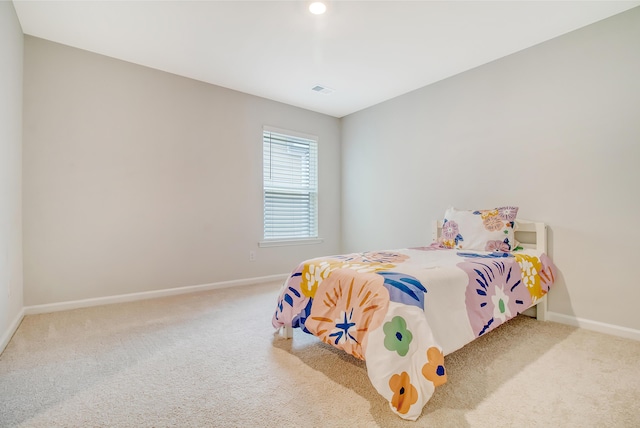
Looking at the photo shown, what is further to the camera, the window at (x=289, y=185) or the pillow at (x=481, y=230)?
the window at (x=289, y=185)

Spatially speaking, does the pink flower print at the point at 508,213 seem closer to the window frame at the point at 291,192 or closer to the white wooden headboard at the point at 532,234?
the white wooden headboard at the point at 532,234

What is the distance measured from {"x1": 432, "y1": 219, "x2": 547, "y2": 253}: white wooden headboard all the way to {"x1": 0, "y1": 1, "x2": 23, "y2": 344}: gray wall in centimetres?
397

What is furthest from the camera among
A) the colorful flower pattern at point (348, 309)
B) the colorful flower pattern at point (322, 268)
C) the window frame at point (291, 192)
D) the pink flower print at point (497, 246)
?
the window frame at point (291, 192)

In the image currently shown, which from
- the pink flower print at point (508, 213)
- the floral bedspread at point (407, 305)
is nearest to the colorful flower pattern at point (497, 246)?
the floral bedspread at point (407, 305)

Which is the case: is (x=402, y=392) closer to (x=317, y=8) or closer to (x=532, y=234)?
(x=532, y=234)

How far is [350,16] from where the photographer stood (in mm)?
2377

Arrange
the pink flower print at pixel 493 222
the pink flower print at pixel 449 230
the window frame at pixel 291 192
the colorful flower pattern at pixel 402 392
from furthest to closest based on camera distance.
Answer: the window frame at pixel 291 192 < the pink flower print at pixel 449 230 < the pink flower print at pixel 493 222 < the colorful flower pattern at pixel 402 392

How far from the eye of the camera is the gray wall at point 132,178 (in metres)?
2.76

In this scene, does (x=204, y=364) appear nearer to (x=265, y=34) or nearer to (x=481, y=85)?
(x=265, y=34)

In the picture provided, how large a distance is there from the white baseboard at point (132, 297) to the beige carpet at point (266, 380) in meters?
0.24

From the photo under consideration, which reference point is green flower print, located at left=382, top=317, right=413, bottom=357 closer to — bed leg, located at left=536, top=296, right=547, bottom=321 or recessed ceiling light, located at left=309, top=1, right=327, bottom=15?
bed leg, located at left=536, top=296, right=547, bottom=321

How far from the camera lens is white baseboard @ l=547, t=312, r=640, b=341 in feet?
7.45

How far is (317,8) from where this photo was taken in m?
2.28

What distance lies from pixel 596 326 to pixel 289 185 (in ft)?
11.4
